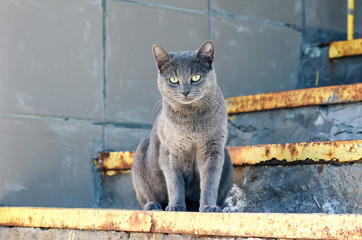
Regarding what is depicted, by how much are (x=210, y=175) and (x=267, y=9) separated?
1.87 m

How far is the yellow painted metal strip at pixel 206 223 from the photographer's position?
158 centimetres

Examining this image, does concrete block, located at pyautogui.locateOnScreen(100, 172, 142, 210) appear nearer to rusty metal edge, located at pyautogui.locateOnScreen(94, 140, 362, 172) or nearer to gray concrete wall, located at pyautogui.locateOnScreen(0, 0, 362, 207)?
gray concrete wall, located at pyautogui.locateOnScreen(0, 0, 362, 207)

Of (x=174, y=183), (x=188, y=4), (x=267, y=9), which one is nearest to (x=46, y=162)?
(x=174, y=183)

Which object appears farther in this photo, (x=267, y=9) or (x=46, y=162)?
(x=267, y=9)

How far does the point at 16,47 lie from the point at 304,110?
1.61 m

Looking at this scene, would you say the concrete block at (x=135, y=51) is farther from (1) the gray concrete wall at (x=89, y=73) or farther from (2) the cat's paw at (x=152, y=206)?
(2) the cat's paw at (x=152, y=206)

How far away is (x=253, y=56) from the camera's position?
381 centimetres

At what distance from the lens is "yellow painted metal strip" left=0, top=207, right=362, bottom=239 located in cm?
158

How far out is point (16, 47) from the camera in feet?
9.95

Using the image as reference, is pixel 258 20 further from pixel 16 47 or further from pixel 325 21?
pixel 16 47

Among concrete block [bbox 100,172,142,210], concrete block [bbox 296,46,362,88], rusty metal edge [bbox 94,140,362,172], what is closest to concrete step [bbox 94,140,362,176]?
rusty metal edge [bbox 94,140,362,172]

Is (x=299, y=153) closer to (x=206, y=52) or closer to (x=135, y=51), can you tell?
(x=206, y=52)

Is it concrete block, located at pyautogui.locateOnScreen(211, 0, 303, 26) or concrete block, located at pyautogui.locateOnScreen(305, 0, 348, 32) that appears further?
concrete block, located at pyautogui.locateOnScreen(305, 0, 348, 32)

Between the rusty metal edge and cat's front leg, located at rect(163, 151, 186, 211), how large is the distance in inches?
14.6
